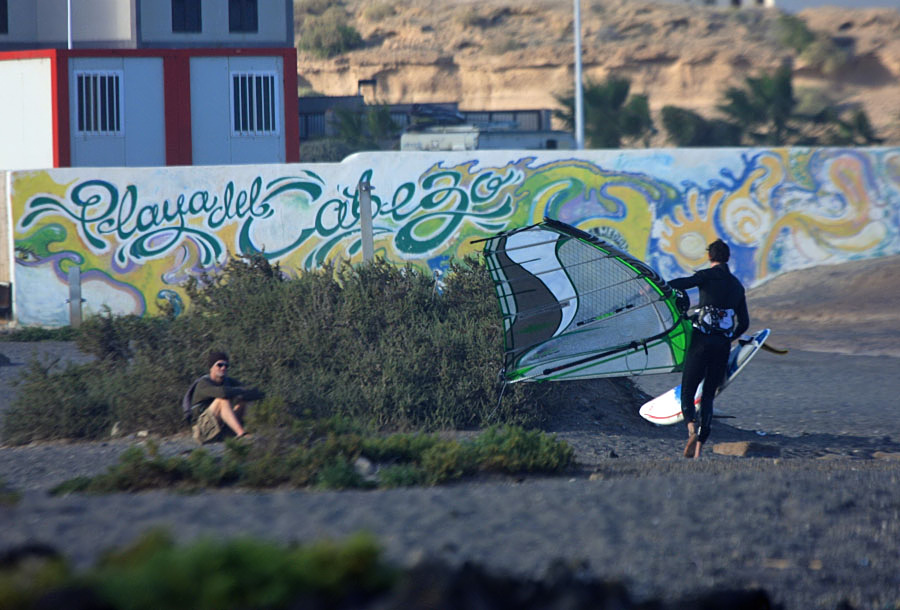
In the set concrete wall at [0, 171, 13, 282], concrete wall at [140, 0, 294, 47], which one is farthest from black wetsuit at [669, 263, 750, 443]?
concrete wall at [140, 0, 294, 47]

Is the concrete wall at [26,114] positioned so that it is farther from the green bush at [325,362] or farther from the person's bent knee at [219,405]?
the person's bent knee at [219,405]

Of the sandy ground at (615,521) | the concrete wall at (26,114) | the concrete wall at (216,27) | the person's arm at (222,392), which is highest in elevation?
the concrete wall at (216,27)

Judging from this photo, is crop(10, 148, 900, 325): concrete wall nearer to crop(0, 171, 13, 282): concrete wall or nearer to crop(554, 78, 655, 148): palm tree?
crop(0, 171, 13, 282): concrete wall

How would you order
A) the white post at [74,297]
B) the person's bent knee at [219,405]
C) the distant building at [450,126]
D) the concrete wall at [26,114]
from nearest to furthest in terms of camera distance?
the person's bent knee at [219,405], the white post at [74,297], the concrete wall at [26,114], the distant building at [450,126]

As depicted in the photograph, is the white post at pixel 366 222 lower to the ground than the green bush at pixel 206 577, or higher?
higher

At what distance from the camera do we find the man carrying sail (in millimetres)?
7539

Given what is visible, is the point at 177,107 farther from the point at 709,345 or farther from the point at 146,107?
the point at 709,345

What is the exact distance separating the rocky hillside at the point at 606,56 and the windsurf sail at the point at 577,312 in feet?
136

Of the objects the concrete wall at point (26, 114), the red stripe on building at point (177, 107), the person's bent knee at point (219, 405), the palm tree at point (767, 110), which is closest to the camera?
the person's bent knee at point (219, 405)

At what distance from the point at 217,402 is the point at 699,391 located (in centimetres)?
391

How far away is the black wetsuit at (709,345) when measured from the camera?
24.7ft

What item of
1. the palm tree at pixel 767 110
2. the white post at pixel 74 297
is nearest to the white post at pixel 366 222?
the white post at pixel 74 297

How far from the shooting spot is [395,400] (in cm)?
873

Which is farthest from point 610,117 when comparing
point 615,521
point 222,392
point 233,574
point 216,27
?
point 233,574
